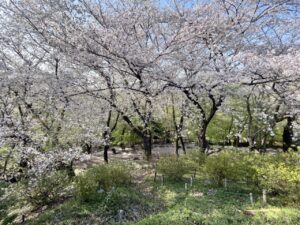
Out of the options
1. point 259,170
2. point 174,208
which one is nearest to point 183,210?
point 174,208

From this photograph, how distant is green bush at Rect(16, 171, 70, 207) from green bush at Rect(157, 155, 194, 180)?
3540 mm

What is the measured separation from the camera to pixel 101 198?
7.99 metres

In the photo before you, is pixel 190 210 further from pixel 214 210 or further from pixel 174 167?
pixel 174 167

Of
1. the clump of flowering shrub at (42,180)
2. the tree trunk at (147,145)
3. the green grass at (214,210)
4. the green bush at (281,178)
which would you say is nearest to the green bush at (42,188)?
the clump of flowering shrub at (42,180)

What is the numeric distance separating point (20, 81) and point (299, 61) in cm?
853

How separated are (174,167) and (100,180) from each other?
281 centimetres

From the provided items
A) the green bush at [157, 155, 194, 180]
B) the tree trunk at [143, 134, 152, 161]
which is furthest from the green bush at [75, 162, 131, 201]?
the tree trunk at [143, 134, 152, 161]

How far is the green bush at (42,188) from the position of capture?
26.9ft

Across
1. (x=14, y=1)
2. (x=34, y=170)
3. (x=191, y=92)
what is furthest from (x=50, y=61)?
(x=191, y=92)

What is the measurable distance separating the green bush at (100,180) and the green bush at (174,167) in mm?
1396

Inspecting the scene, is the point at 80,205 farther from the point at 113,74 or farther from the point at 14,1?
the point at 14,1

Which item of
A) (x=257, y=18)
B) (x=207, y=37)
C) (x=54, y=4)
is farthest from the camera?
(x=257, y=18)

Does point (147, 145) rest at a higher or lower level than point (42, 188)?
higher

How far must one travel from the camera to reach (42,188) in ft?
27.3
